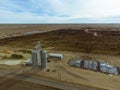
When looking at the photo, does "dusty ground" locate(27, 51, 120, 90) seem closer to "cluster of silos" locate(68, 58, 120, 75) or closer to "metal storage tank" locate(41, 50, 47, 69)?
"metal storage tank" locate(41, 50, 47, 69)

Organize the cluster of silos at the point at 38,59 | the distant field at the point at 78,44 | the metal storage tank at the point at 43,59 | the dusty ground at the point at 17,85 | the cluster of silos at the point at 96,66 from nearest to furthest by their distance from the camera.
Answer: the dusty ground at the point at 17,85, the cluster of silos at the point at 38,59, the metal storage tank at the point at 43,59, the cluster of silos at the point at 96,66, the distant field at the point at 78,44

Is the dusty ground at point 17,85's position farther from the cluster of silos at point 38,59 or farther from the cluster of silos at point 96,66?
the cluster of silos at point 96,66

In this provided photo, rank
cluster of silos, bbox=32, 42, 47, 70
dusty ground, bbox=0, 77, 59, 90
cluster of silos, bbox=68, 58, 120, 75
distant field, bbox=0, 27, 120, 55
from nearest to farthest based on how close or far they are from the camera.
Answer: dusty ground, bbox=0, 77, 59, 90 → cluster of silos, bbox=32, 42, 47, 70 → cluster of silos, bbox=68, 58, 120, 75 → distant field, bbox=0, 27, 120, 55

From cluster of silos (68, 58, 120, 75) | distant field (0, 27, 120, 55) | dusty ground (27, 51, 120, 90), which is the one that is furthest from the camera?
distant field (0, 27, 120, 55)

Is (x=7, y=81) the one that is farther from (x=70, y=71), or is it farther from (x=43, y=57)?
(x=70, y=71)

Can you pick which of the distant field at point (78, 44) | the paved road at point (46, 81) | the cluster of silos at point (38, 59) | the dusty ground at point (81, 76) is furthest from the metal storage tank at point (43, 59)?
the distant field at point (78, 44)

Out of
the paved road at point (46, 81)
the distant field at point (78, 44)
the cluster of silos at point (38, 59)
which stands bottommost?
the distant field at point (78, 44)

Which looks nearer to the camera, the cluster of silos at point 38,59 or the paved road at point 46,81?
the paved road at point 46,81

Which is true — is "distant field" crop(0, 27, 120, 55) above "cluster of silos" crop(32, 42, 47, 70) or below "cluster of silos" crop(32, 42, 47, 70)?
below

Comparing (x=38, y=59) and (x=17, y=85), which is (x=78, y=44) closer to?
(x=38, y=59)

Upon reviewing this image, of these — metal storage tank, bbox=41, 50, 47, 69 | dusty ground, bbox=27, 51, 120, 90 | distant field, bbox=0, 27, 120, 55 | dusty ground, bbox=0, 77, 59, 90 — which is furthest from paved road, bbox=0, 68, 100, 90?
distant field, bbox=0, 27, 120, 55

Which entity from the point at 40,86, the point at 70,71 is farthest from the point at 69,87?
the point at 70,71
